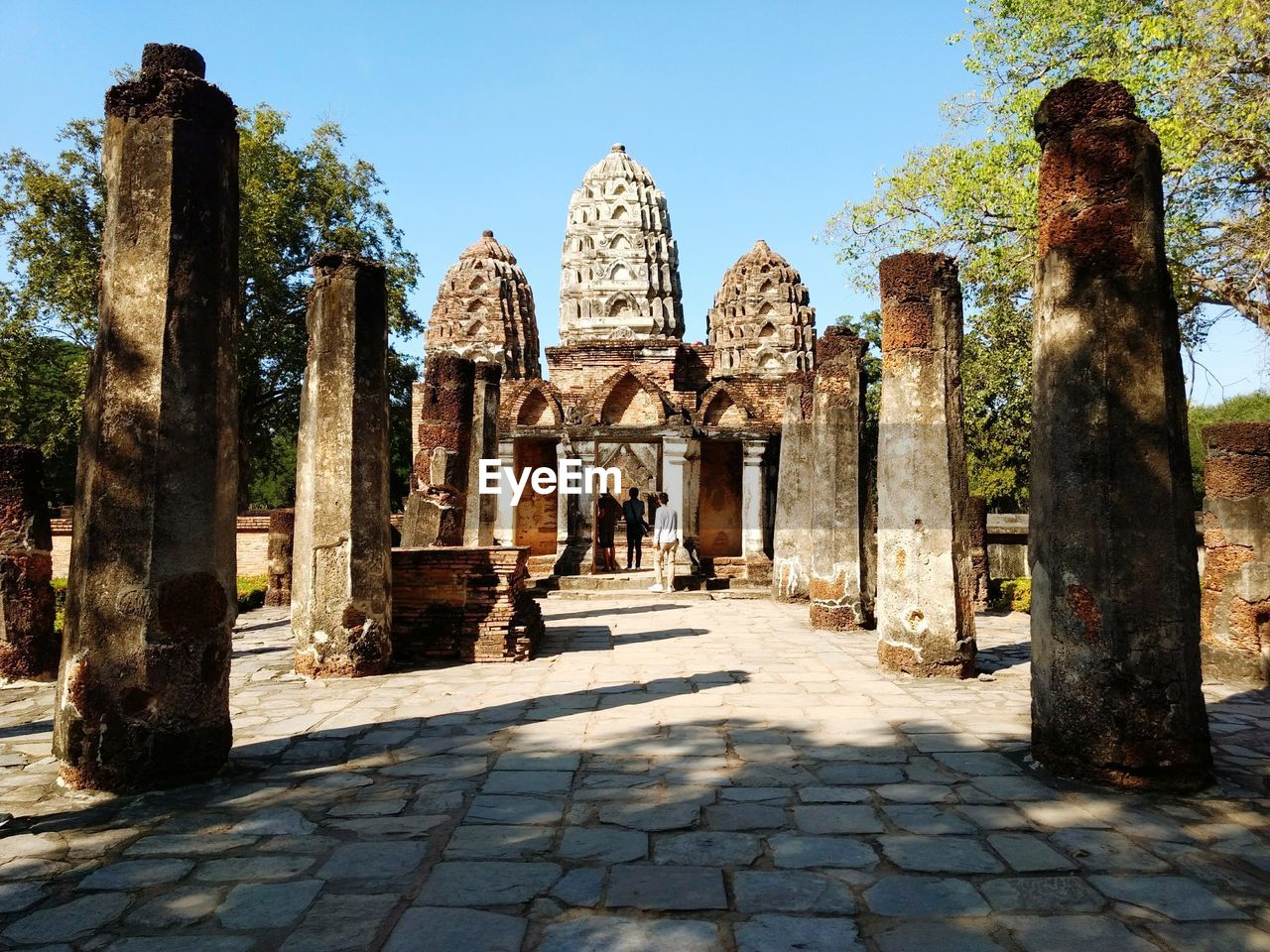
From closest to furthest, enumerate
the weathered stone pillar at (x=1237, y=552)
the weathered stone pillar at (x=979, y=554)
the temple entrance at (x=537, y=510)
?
the weathered stone pillar at (x=1237, y=552)
the weathered stone pillar at (x=979, y=554)
the temple entrance at (x=537, y=510)

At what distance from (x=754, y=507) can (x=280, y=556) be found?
8.34m

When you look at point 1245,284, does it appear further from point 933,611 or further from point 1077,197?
point 1077,197

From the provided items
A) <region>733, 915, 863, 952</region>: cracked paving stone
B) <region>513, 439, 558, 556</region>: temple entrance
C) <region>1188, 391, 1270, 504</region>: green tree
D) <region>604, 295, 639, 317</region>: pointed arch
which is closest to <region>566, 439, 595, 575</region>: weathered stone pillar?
<region>513, 439, 558, 556</region>: temple entrance

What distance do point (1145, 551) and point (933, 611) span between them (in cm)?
307

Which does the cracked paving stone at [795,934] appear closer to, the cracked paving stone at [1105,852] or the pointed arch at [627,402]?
the cracked paving stone at [1105,852]

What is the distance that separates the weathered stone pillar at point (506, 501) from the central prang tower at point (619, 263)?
18.2ft

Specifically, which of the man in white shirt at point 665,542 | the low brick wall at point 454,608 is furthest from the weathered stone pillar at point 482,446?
the low brick wall at point 454,608

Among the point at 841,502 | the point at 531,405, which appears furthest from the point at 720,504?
the point at 841,502

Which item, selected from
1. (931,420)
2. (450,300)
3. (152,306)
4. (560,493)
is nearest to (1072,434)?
(931,420)

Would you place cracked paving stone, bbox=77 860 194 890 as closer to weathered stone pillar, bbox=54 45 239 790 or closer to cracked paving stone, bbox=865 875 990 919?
weathered stone pillar, bbox=54 45 239 790

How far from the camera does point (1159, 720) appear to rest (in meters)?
4.07

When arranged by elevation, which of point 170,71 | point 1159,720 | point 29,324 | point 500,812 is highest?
point 29,324

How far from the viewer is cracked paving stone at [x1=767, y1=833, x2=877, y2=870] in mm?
3250

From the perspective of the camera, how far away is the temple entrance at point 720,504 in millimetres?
19250
